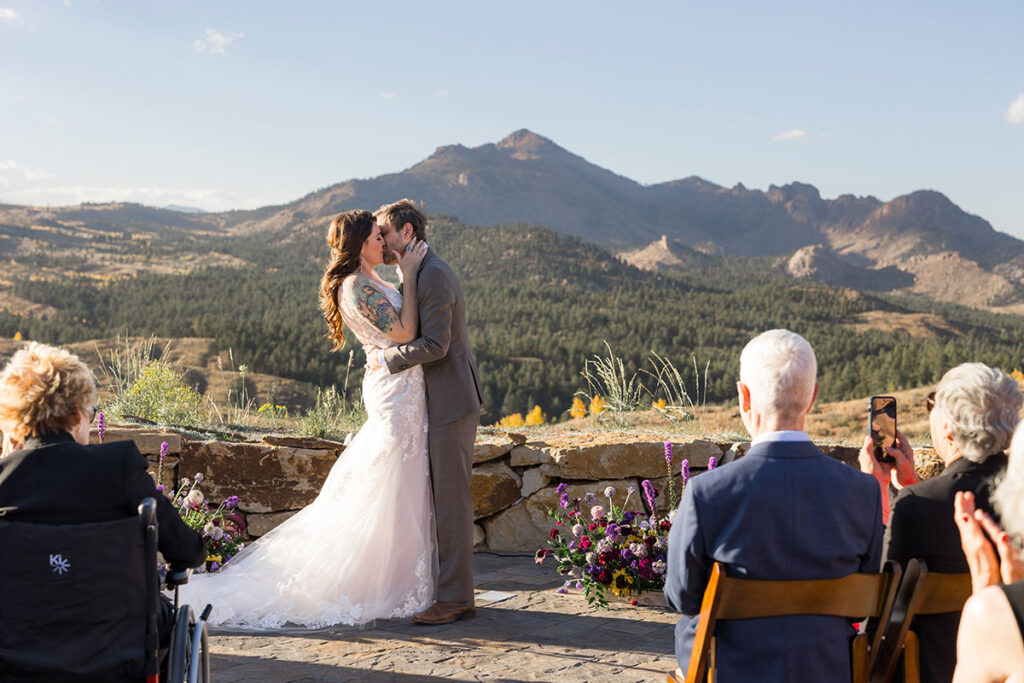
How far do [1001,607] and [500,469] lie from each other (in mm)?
4537

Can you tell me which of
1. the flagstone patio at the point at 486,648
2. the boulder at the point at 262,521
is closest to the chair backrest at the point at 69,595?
the flagstone patio at the point at 486,648

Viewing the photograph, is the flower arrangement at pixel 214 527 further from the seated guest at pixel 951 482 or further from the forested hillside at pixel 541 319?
the forested hillside at pixel 541 319

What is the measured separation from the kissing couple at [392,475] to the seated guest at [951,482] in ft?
7.80

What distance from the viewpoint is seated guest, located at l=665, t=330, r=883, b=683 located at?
2.12 metres

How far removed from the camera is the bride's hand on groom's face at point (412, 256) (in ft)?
14.6

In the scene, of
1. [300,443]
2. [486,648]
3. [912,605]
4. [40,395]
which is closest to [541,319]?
[300,443]

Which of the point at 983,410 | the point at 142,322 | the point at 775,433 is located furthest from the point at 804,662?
the point at 142,322

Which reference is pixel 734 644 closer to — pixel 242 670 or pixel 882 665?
pixel 882 665

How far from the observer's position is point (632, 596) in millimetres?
4684

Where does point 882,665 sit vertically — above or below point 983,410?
below

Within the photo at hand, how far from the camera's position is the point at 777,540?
212 centimetres

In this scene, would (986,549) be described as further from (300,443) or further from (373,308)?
(300,443)

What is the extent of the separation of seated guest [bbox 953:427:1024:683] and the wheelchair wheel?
196 cm

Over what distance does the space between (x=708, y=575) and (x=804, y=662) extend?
29 centimetres
